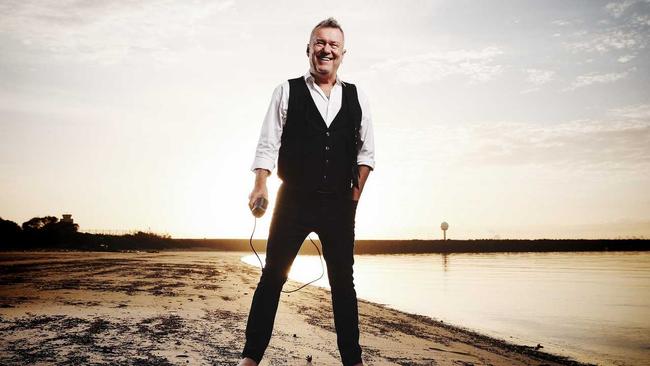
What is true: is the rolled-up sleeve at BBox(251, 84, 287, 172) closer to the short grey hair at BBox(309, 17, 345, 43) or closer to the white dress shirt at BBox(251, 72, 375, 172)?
the white dress shirt at BBox(251, 72, 375, 172)

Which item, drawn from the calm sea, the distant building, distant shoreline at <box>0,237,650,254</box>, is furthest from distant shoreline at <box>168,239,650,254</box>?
the calm sea

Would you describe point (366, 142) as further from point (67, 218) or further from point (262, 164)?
point (67, 218)

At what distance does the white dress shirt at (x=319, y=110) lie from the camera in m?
2.68

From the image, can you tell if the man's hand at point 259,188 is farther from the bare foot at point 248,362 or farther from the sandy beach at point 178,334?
the sandy beach at point 178,334

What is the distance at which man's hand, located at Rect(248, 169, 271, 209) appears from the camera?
8.57ft

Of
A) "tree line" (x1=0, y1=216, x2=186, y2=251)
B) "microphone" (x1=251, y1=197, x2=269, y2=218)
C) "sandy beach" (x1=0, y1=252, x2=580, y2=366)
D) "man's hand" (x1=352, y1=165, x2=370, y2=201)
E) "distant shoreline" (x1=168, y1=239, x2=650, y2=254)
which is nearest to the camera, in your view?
"microphone" (x1=251, y1=197, x2=269, y2=218)

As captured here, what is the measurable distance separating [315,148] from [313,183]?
20 cm

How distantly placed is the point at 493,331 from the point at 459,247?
109378mm

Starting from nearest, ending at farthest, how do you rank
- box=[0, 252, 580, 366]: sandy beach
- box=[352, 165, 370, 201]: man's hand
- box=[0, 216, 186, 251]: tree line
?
box=[352, 165, 370, 201]: man's hand, box=[0, 252, 580, 366]: sandy beach, box=[0, 216, 186, 251]: tree line

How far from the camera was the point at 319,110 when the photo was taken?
277cm

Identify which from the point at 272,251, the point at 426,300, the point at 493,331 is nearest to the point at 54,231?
the point at 426,300

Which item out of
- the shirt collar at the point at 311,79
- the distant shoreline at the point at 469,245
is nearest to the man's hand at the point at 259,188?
the shirt collar at the point at 311,79

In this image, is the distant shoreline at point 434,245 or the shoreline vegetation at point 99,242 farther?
the distant shoreline at point 434,245

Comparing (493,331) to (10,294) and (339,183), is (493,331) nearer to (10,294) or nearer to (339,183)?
(339,183)
